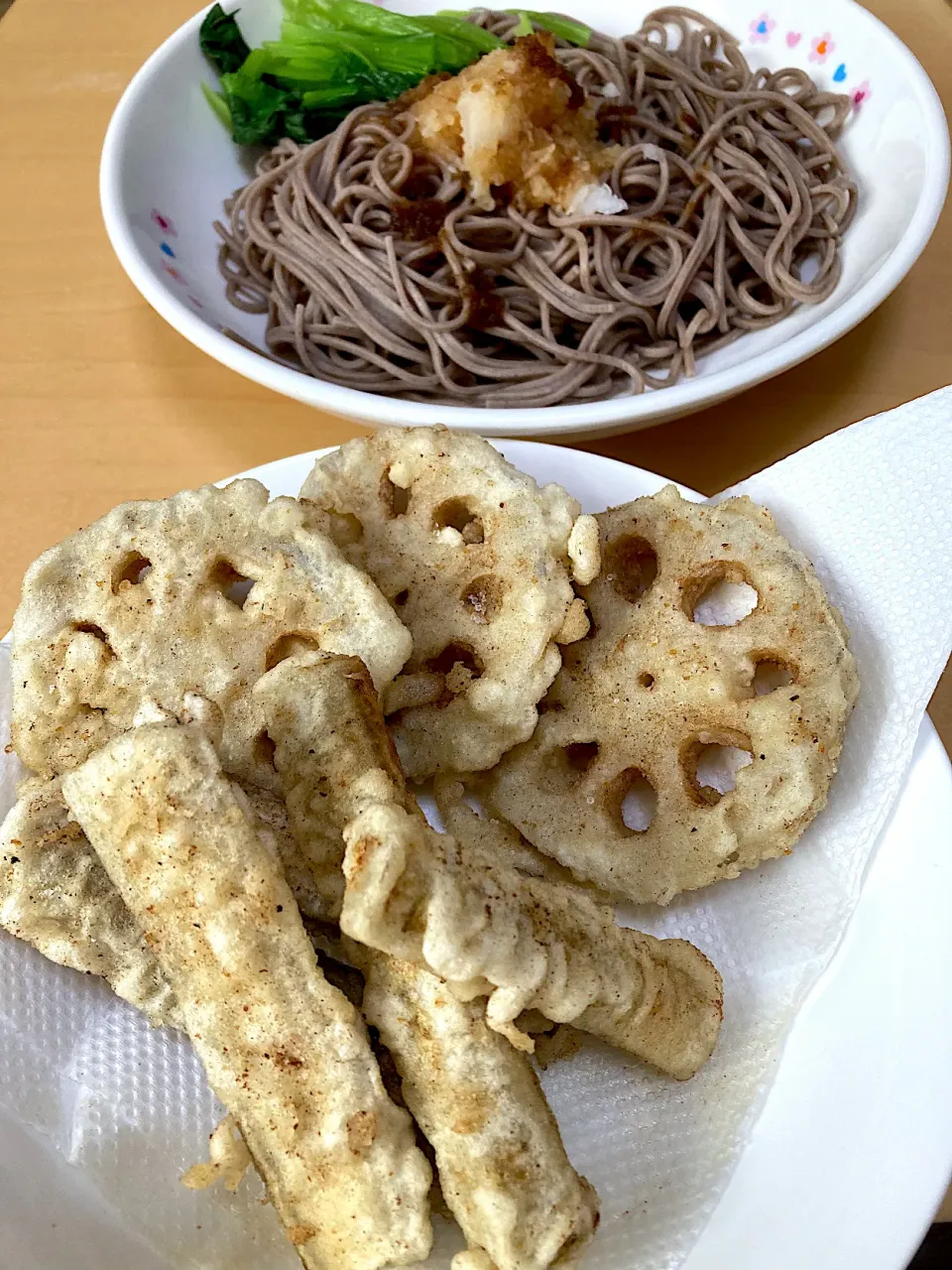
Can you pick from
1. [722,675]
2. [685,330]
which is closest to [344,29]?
[685,330]

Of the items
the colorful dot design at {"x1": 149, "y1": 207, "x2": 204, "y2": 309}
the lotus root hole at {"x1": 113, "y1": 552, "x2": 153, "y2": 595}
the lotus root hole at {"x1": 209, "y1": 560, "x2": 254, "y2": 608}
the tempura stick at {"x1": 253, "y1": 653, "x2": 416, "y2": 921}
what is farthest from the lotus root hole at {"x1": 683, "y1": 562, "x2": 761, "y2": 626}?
the colorful dot design at {"x1": 149, "y1": 207, "x2": 204, "y2": 309}

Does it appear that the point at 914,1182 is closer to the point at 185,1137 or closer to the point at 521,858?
the point at 521,858

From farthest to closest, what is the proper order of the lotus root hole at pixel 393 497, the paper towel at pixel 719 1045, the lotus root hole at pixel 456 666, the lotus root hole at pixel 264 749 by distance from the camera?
1. the lotus root hole at pixel 393 497
2. the lotus root hole at pixel 456 666
3. the lotus root hole at pixel 264 749
4. the paper towel at pixel 719 1045

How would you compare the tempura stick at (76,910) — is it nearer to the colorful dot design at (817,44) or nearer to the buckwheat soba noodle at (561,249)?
the buckwheat soba noodle at (561,249)

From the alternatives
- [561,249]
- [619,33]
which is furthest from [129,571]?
[619,33]

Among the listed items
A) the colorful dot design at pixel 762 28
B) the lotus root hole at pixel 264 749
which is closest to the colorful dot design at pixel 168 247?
the lotus root hole at pixel 264 749

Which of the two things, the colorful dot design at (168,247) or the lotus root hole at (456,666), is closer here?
the lotus root hole at (456,666)

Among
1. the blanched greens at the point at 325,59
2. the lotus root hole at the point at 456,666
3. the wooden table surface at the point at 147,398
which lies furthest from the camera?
the blanched greens at the point at 325,59

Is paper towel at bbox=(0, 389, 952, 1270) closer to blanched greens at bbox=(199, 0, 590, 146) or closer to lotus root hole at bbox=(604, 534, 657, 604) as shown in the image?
lotus root hole at bbox=(604, 534, 657, 604)
